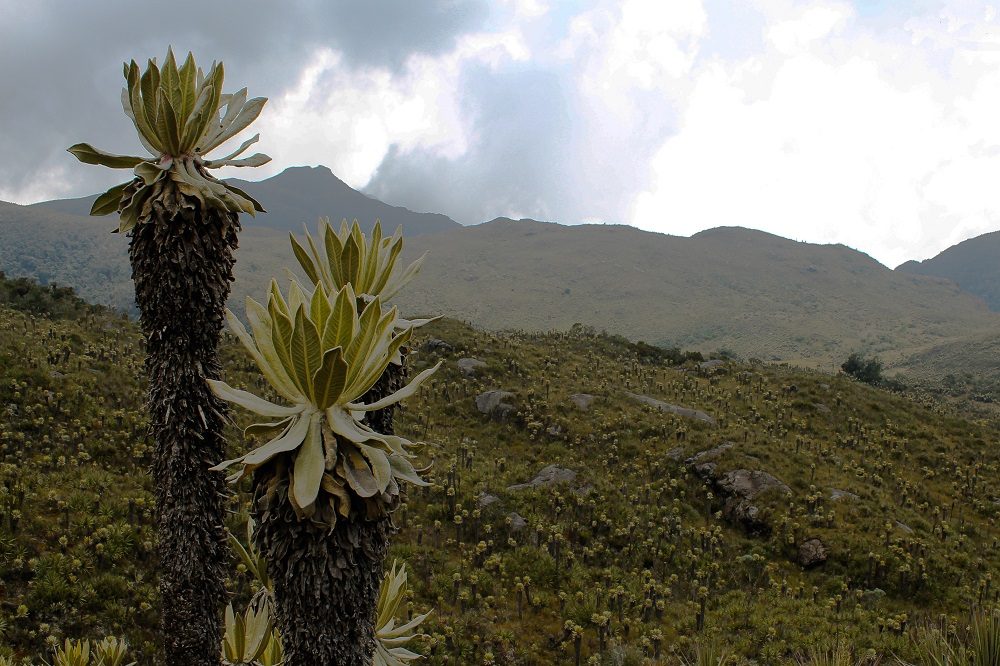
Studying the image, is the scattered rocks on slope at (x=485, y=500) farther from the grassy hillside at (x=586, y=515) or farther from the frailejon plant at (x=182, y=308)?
the frailejon plant at (x=182, y=308)

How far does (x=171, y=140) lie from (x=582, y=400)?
671 inches

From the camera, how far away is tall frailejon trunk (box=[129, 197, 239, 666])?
4.19 meters

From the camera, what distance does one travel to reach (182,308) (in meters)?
4.23

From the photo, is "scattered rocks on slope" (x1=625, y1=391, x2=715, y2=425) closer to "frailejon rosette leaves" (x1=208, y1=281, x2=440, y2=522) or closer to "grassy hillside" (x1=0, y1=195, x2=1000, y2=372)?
"frailejon rosette leaves" (x1=208, y1=281, x2=440, y2=522)

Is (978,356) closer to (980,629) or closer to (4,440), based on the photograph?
(980,629)

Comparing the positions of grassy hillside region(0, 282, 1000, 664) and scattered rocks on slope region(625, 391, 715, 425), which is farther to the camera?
scattered rocks on slope region(625, 391, 715, 425)

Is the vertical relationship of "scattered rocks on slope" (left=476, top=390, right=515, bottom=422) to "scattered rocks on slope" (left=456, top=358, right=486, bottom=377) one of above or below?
below

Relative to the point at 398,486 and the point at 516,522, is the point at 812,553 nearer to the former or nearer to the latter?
the point at 516,522

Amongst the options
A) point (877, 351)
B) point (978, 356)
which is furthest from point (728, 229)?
point (978, 356)

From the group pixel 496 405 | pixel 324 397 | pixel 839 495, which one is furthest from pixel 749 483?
pixel 324 397

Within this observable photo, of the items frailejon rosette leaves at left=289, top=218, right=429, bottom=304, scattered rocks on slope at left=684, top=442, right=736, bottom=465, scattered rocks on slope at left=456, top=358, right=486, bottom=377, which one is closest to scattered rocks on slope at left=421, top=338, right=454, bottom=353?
scattered rocks on slope at left=456, top=358, right=486, bottom=377

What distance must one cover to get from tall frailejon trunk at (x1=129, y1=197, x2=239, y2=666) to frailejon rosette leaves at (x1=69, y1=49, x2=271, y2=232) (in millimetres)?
136

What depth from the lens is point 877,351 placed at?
76.8 m

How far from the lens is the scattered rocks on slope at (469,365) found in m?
21.6
